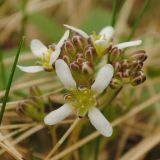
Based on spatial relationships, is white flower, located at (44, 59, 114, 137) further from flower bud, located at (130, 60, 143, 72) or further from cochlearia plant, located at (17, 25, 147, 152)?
flower bud, located at (130, 60, 143, 72)

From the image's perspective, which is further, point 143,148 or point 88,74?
point 143,148

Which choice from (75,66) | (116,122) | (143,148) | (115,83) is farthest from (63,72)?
(143,148)

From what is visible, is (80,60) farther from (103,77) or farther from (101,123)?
(101,123)

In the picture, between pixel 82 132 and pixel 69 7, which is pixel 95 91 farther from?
pixel 69 7

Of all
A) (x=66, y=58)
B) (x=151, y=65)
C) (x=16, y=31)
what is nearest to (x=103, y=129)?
(x=66, y=58)

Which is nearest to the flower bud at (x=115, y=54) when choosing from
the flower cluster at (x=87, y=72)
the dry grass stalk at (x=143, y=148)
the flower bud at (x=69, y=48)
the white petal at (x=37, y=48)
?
the flower cluster at (x=87, y=72)

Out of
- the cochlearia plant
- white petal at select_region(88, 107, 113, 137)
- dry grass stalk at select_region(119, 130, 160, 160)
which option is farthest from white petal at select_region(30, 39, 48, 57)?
dry grass stalk at select_region(119, 130, 160, 160)

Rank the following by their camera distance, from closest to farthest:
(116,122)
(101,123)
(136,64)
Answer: (101,123) → (136,64) → (116,122)
